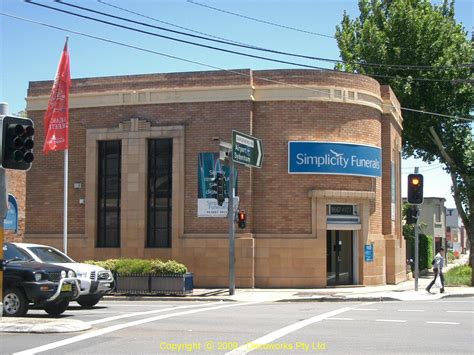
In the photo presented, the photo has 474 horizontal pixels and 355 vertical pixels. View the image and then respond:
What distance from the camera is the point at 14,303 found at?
50.9ft

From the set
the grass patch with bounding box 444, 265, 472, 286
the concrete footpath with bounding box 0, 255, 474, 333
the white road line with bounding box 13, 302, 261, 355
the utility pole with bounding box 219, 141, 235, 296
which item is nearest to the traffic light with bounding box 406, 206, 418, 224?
the concrete footpath with bounding box 0, 255, 474, 333

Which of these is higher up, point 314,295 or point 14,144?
point 14,144

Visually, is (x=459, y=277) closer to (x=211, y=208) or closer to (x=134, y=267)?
(x=211, y=208)

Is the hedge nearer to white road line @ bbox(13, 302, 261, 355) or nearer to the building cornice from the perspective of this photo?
white road line @ bbox(13, 302, 261, 355)

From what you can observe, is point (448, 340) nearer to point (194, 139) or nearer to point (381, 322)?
point (381, 322)

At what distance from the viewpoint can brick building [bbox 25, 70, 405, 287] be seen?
88.5ft

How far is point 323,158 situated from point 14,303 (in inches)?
580

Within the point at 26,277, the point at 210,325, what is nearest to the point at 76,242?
the point at 26,277

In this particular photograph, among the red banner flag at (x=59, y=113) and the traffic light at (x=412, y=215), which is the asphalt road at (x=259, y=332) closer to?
the traffic light at (x=412, y=215)

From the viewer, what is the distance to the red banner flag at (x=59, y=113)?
82.2 feet

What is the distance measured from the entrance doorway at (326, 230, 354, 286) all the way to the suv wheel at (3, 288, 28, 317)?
1481cm

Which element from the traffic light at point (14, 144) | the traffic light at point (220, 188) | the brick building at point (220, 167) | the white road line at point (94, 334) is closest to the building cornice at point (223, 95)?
the brick building at point (220, 167)

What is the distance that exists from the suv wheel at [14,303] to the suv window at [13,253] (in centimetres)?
133

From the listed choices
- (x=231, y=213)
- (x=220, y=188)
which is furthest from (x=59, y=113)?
(x=231, y=213)
